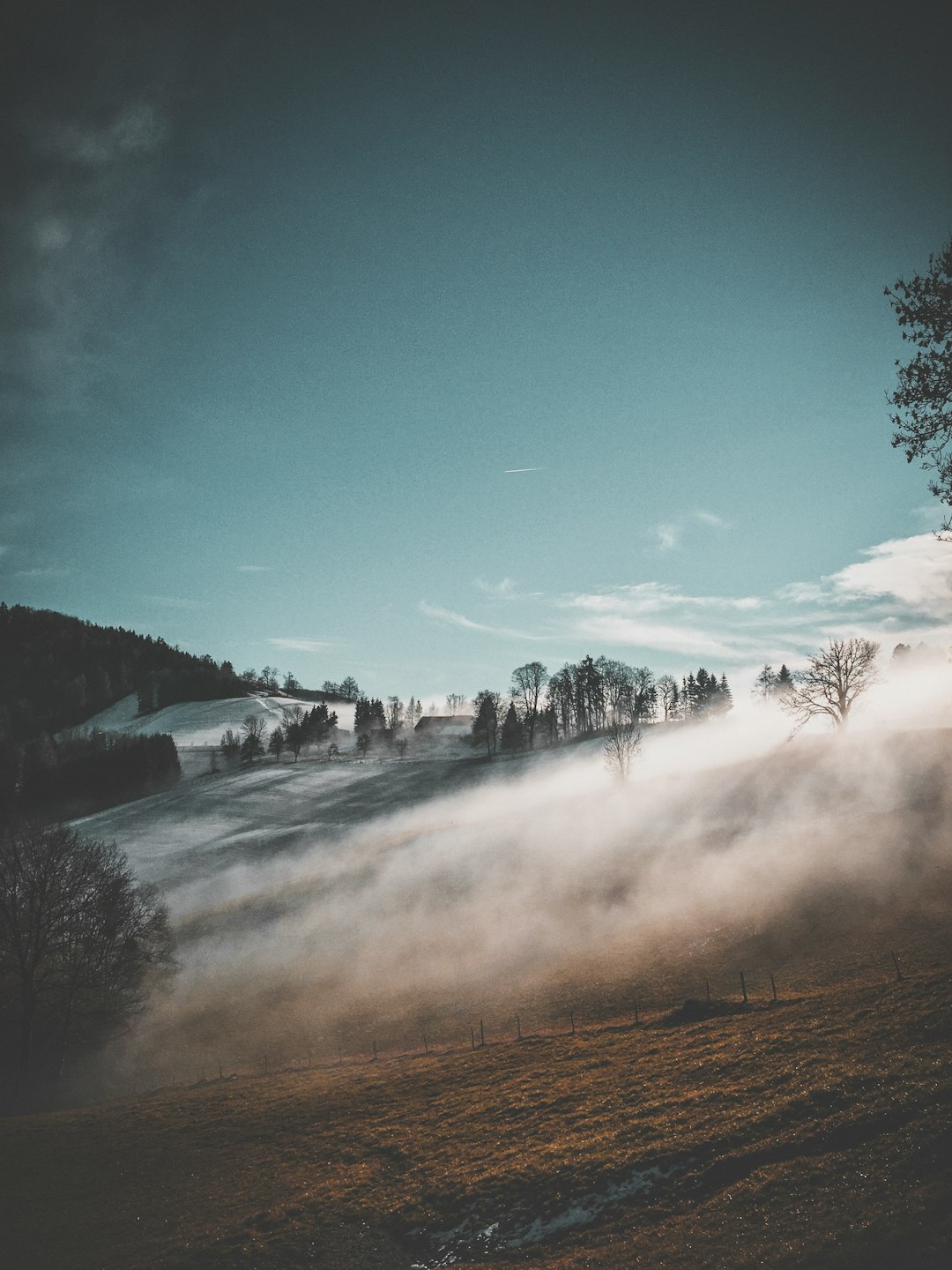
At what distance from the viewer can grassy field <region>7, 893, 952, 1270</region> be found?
13929 mm

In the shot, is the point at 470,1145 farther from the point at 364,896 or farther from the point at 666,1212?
the point at 364,896

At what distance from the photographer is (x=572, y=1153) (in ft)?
61.8

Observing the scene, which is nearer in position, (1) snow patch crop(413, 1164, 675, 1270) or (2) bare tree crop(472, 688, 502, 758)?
(1) snow patch crop(413, 1164, 675, 1270)

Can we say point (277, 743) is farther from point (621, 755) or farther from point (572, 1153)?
point (572, 1153)

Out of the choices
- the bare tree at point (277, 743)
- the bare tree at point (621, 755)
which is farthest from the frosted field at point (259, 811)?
the bare tree at point (621, 755)

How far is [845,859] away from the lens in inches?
1876

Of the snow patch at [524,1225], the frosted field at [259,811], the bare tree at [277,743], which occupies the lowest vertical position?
the frosted field at [259,811]

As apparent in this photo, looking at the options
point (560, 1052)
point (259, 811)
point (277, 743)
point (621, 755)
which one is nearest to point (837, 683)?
point (621, 755)

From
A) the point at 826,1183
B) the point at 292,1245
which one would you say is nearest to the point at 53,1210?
the point at 292,1245

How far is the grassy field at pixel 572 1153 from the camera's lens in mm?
13929

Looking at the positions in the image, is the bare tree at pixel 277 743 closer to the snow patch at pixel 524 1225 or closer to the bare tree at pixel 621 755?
the bare tree at pixel 621 755

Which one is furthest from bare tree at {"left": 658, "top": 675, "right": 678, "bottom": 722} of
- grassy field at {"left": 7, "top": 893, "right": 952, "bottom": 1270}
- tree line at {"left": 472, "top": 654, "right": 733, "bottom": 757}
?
grassy field at {"left": 7, "top": 893, "right": 952, "bottom": 1270}

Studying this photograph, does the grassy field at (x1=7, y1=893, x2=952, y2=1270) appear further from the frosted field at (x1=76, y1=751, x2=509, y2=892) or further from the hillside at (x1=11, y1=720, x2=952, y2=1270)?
the frosted field at (x1=76, y1=751, x2=509, y2=892)

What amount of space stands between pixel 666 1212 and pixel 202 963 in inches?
2100
